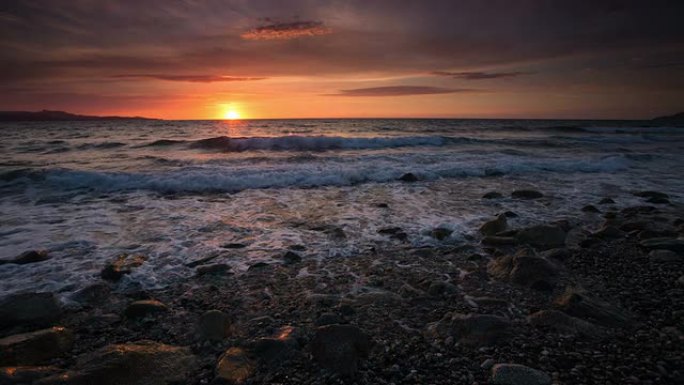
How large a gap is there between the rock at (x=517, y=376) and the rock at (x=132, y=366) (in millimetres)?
2651

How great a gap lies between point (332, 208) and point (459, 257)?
4130mm

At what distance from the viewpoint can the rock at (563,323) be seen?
3914 millimetres

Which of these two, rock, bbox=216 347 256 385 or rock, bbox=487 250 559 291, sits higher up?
rock, bbox=487 250 559 291

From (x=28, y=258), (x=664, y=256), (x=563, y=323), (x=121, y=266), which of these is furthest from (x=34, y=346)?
(x=664, y=256)

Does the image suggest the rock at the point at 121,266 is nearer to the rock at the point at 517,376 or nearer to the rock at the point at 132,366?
the rock at the point at 132,366

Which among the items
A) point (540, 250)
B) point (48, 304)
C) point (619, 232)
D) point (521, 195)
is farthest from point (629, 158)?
point (48, 304)

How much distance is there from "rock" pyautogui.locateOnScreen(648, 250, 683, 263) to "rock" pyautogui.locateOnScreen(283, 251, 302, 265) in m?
5.56

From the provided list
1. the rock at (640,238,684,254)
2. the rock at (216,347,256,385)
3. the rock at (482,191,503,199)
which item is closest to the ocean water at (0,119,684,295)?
the rock at (482,191,503,199)

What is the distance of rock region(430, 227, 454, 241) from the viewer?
7.23m

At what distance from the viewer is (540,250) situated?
6605 mm

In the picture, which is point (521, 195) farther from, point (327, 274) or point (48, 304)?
point (48, 304)

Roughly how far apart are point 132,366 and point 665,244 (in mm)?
7872

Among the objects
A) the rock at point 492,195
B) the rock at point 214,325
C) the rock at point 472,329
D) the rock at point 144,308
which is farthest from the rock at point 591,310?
the rock at point 492,195

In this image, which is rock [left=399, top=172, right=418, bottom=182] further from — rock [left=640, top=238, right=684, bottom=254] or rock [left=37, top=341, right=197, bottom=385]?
rock [left=37, top=341, right=197, bottom=385]
